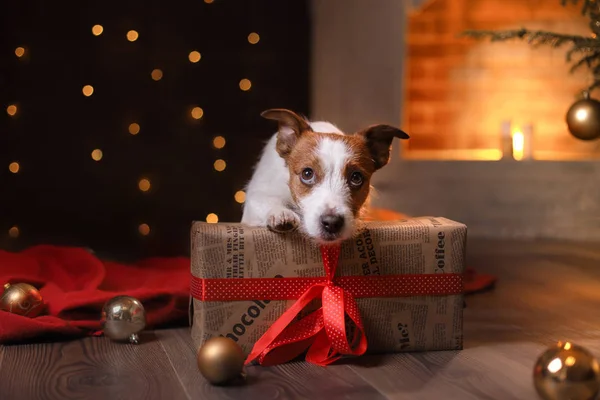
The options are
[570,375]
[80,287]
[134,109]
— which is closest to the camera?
[570,375]

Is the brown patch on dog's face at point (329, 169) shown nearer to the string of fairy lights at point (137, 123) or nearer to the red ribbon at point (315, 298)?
the red ribbon at point (315, 298)

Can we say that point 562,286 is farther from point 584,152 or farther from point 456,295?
point 584,152

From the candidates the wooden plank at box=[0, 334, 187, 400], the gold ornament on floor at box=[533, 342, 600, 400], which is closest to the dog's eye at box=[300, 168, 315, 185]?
the wooden plank at box=[0, 334, 187, 400]

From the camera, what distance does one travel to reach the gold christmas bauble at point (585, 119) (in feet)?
9.76

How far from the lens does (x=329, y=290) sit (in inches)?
74.2

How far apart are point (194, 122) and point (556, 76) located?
287cm

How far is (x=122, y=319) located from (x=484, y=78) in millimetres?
3775

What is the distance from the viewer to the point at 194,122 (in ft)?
11.2

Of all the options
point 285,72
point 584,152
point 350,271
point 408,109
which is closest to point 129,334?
point 350,271

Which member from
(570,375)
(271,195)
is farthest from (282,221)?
(570,375)

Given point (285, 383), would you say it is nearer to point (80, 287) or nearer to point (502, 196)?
point (80, 287)

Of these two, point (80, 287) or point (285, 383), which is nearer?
point (285, 383)

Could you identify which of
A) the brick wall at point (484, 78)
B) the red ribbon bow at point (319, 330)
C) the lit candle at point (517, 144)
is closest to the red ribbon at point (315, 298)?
the red ribbon bow at point (319, 330)

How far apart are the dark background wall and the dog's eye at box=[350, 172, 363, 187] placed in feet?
5.16
